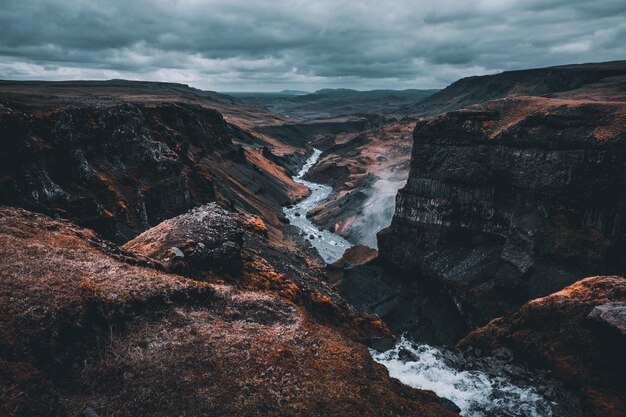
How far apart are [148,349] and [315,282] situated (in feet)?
74.1

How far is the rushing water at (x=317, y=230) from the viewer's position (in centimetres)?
7731

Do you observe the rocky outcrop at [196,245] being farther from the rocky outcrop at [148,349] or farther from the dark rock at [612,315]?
the dark rock at [612,315]

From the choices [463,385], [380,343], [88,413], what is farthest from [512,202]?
[88,413]

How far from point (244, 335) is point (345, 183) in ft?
337

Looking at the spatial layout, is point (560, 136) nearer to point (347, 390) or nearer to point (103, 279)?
point (347, 390)

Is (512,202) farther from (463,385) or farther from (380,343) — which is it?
(463,385)

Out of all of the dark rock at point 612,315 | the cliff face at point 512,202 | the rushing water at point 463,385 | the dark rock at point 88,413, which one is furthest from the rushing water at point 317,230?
the dark rock at point 88,413

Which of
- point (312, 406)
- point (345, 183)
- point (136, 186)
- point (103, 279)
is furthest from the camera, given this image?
point (345, 183)

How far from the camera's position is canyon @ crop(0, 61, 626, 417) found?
616 inches

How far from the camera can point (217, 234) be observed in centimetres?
2814

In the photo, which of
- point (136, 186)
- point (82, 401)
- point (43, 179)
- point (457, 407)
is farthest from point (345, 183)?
point (82, 401)

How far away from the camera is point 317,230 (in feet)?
296

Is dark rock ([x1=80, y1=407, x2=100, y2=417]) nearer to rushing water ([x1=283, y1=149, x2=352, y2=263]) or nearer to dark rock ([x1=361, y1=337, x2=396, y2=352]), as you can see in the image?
dark rock ([x1=361, y1=337, x2=396, y2=352])

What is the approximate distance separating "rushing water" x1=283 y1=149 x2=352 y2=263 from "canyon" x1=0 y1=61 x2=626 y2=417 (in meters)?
4.21
